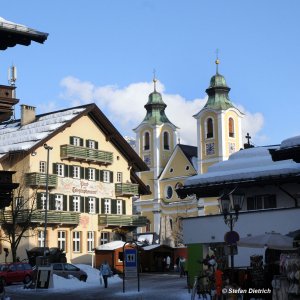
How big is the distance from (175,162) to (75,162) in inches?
1834

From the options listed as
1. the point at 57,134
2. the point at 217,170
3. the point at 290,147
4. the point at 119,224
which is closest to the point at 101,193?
the point at 119,224

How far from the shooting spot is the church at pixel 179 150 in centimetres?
9950

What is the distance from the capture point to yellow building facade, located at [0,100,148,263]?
56125mm

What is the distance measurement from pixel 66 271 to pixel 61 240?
17298 millimetres

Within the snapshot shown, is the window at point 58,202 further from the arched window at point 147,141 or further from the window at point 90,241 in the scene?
the arched window at point 147,141

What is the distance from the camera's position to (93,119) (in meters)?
62.3

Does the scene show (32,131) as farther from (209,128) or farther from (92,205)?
(209,128)

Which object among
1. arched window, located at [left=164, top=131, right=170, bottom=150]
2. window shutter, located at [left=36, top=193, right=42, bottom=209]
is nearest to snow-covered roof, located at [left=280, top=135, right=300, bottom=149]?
window shutter, located at [left=36, top=193, right=42, bottom=209]

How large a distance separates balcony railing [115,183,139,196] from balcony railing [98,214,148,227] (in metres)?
2.10

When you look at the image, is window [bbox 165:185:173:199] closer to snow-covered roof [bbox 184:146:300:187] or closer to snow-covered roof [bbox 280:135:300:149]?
snow-covered roof [bbox 184:146:300:187]

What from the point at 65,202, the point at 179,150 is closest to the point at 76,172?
the point at 65,202

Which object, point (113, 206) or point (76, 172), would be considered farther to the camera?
point (113, 206)

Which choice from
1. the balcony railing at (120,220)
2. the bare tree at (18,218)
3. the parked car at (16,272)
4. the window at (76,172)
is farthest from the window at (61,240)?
the parked car at (16,272)

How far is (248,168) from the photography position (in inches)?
1238
